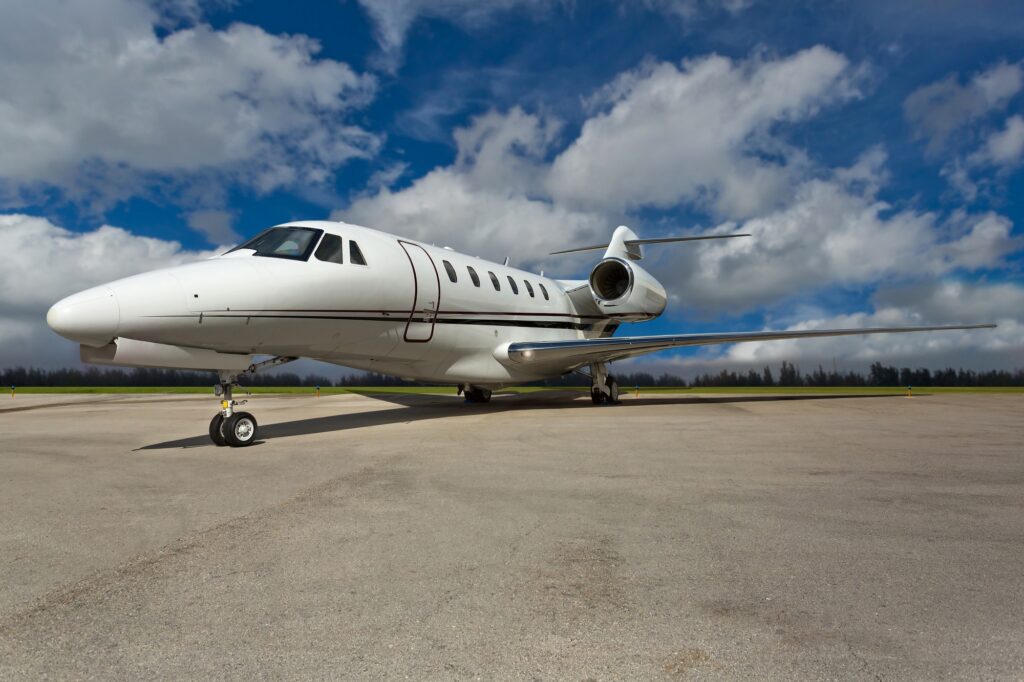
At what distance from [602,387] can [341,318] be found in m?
8.94

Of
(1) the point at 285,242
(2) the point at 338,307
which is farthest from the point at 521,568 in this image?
(1) the point at 285,242

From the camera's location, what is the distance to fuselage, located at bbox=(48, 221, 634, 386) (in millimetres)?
7273

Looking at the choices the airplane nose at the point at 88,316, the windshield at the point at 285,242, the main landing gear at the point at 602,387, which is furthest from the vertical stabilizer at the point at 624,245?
the airplane nose at the point at 88,316

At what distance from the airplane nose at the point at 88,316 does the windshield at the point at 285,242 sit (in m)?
2.24

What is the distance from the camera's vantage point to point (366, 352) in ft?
35.4

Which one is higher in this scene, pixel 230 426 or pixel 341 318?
pixel 341 318

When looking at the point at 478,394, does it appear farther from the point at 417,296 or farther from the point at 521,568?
the point at 521,568

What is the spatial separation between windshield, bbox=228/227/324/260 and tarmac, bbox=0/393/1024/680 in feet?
12.7

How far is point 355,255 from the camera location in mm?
10062

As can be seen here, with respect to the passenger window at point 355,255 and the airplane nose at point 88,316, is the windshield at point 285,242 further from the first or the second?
the airplane nose at point 88,316

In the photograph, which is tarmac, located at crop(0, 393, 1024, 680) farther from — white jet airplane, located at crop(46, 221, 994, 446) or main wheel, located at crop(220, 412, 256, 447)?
white jet airplane, located at crop(46, 221, 994, 446)

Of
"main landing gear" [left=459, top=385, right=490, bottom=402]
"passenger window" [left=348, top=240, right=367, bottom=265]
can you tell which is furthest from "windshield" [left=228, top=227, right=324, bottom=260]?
"main landing gear" [left=459, top=385, right=490, bottom=402]

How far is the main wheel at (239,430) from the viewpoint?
799 cm

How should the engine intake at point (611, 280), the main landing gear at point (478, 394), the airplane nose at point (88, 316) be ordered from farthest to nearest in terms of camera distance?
the engine intake at point (611, 280), the main landing gear at point (478, 394), the airplane nose at point (88, 316)
